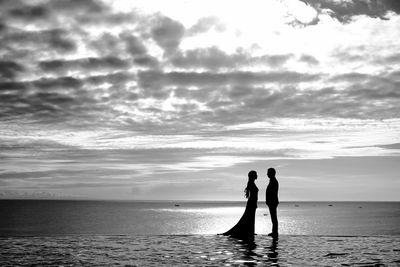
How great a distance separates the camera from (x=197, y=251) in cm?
1431

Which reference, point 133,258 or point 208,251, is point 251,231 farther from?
point 133,258

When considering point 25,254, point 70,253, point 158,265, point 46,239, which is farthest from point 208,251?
point 46,239

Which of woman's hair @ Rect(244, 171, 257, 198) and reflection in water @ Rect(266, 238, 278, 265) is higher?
woman's hair @ Rect(244, 171, 257, 198)

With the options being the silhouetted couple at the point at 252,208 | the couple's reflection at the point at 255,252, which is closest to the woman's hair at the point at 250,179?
the silhouetted couple at the point at 252,208

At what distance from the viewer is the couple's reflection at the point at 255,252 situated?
12094 mm

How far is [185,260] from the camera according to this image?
12508mm

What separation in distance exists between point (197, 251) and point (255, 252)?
1.99 m

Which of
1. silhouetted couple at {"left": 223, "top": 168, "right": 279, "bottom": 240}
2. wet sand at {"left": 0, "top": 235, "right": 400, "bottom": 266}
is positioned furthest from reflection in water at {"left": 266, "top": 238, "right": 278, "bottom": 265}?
silhouetted couple at {"left": 223, "top": 168, "right": 279, "bottom": 240}

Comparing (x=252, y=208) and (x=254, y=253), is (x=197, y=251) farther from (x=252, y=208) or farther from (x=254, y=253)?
(x=252, y=208)

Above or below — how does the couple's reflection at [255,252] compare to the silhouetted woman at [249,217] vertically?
below

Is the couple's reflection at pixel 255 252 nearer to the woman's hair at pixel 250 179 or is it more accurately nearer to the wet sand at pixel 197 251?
the wet sand at pixel 197 251

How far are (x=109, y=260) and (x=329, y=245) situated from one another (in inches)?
343

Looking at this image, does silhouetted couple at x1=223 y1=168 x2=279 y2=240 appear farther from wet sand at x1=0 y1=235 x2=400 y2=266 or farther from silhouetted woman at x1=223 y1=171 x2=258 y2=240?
wet sand at x1=0 y1=235 x2=400 y2=266

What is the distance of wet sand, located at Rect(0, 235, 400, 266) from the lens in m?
12.2
